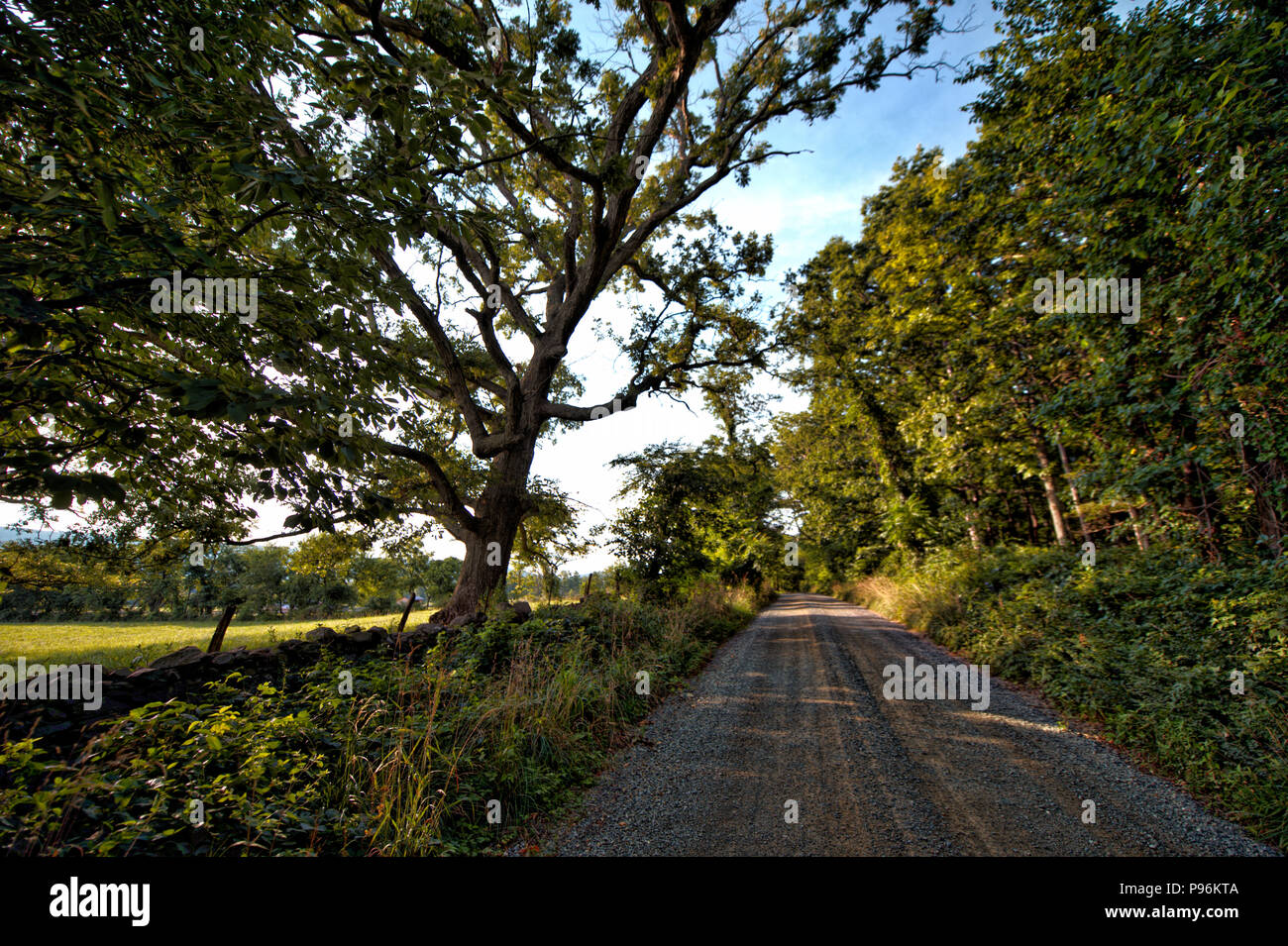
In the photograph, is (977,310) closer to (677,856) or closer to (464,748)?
(677,856)

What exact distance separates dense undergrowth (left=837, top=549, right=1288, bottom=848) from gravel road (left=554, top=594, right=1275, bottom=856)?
0.35m

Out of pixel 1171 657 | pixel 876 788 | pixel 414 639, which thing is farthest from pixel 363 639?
pixel 1171 657

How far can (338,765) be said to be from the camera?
125 inches

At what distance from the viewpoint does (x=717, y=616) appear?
11859mm

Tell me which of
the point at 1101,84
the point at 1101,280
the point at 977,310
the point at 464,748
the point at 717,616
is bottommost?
the point at 717,616

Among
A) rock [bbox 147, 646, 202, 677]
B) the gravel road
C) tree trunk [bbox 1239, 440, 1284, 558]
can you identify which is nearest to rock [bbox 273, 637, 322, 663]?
rock [bbox 147, 646, 202, 677]

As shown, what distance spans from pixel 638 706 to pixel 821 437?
59.4 ft

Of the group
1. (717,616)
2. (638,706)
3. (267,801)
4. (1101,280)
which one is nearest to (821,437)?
(717,616)

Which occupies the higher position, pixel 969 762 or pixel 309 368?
pixel 309 368

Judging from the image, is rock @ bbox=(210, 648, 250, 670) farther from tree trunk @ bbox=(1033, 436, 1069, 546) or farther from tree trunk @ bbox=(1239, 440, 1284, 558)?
tree trunk @ bbox=(1033, 436, 1069, 546)

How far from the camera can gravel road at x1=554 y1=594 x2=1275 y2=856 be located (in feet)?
10.1

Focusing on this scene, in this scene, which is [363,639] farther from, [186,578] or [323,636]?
[186,578]

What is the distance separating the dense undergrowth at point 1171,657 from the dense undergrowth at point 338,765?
5.34 m

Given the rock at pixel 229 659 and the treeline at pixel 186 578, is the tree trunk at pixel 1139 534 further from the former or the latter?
the rock at pixel 229 659
